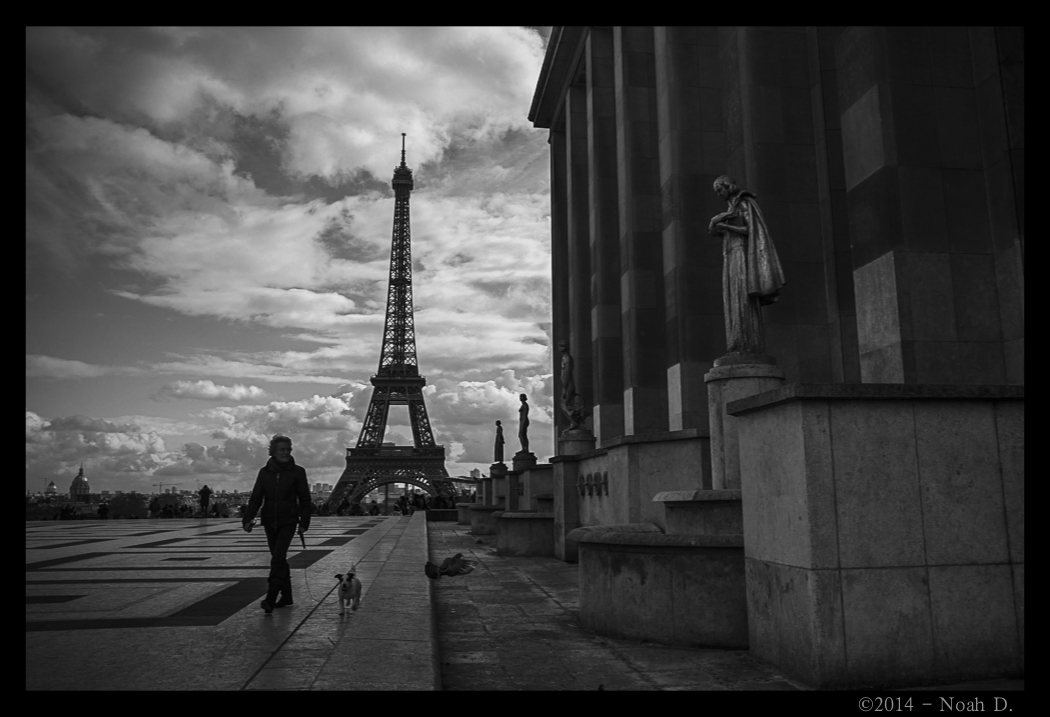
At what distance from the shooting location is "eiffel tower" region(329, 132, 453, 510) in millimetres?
85125

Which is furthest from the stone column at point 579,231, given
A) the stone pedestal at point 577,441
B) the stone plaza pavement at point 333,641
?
the stone plaza pavement at point 333,641

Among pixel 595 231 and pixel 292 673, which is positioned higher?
pixel 595 231

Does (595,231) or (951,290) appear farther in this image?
(595,231)

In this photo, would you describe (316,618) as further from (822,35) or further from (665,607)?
(822,35)

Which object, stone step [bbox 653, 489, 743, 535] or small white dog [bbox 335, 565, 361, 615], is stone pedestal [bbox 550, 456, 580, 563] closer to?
stone step [bbox 653, 489, 743, 535]

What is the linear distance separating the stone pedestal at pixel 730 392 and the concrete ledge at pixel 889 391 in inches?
136

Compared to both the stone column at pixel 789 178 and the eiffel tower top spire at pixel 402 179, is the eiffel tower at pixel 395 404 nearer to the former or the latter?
the eiffel tower top spire at pixel 402 179

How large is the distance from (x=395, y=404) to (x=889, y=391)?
301ft

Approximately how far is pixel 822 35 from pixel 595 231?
12.8 meters

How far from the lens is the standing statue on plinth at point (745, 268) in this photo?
9734 mm

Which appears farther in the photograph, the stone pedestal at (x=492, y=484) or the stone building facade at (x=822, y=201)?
the stone pedestal at (x=492, y=484)
